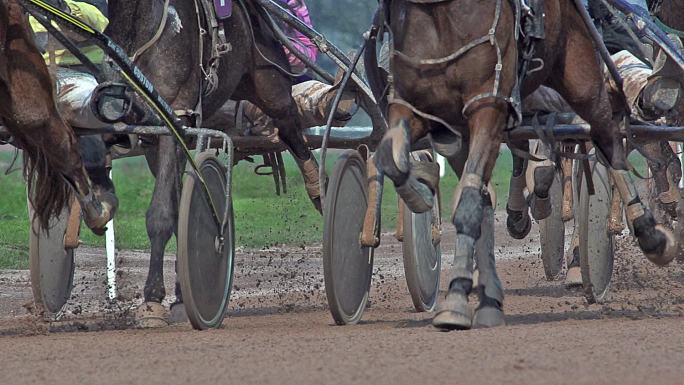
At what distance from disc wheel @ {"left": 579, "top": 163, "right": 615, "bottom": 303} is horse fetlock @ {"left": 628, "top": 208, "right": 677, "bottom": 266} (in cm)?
80

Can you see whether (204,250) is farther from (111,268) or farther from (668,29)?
(668,29)

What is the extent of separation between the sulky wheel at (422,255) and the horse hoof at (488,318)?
1.44m

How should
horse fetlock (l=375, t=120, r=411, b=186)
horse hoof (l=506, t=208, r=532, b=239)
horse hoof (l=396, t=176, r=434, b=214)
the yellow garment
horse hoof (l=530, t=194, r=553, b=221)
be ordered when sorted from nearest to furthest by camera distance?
horse fetlock (l=375, t=120, r=411, b=186), horse hoof (l=396, t=176, r=434, b=214), the yellow garment, horse hoof (l=530, t=194, r=553, b=221), horse hoof (l=506, t=208, r=532, b=239)

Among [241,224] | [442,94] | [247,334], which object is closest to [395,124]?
[442,94]

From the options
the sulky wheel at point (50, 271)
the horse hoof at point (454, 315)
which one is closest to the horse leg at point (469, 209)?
the horse hoof at point (454, 315)

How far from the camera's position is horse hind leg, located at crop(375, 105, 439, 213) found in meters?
6.30

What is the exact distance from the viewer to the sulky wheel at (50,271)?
26.4ft

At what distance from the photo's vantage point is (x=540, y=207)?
930 cm

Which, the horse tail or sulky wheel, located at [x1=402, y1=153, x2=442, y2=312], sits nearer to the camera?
the horse tail

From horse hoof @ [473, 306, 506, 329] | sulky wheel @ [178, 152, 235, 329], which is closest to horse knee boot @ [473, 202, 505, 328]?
horse hoof @ [473, 306, 506, 329]

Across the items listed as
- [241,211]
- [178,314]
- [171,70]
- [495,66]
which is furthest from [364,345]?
[241,211]

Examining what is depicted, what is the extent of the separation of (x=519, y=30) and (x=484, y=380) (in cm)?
200

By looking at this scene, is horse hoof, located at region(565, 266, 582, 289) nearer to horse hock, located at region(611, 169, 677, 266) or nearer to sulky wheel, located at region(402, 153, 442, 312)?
sulky wheel, located at region(402, 153, 442, 312)

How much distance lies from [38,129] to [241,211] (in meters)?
9.17
